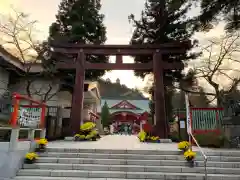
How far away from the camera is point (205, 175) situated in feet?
17.5

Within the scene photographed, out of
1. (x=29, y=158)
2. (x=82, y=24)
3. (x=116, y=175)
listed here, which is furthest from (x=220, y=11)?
(x=82, y=24)

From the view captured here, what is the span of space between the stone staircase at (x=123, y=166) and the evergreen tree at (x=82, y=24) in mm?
10515

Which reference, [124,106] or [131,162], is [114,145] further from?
[124,106]

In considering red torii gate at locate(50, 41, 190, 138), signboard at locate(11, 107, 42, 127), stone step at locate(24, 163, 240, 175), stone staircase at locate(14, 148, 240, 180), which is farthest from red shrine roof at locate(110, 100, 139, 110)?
stone step at locate(24, 163, 240, 175)

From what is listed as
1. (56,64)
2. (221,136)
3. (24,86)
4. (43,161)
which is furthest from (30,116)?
(24,86)

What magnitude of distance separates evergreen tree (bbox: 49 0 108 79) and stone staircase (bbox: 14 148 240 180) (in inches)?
414

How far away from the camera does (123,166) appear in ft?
19.7

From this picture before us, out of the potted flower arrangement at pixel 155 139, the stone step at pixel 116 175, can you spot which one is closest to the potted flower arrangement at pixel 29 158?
the stone step at pixel 116 175

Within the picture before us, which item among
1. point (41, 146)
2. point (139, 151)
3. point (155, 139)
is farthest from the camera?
point (155, 139)

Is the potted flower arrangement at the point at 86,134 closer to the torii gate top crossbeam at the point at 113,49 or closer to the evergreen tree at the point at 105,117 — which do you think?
the torii gate top crossbeam at the point at 113,49

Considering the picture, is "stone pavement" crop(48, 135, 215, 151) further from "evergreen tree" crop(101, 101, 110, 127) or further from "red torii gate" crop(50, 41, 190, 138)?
"evergreen tree" crop(101, 101, 110, 127)

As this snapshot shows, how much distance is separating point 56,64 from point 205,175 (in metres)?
10.6

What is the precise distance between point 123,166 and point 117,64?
8.22 metres

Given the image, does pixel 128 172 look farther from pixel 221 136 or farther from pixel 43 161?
pixel 221 136
